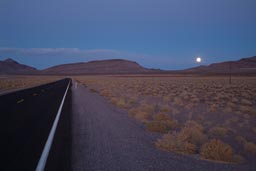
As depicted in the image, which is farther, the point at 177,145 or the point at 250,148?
the point at 250,148

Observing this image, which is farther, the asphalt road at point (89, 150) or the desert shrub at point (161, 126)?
the desert shrub at point (161, 126)

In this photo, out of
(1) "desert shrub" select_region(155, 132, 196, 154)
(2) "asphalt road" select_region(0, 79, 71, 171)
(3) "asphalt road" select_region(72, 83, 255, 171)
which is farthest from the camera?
(1) "desert shrub" select_region(155, 132, 196, 154)

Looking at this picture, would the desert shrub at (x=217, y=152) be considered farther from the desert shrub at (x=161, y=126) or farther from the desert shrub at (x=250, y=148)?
the desert shrub at (x=161, y=126)

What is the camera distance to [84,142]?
879 centimetres

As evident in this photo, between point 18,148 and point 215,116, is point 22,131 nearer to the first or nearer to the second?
point 18,148

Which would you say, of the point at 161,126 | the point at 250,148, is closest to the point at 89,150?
the point at 161,126

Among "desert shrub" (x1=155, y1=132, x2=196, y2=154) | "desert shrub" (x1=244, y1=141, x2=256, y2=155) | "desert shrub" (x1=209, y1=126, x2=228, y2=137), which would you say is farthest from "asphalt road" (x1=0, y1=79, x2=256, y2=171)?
"desert shrub" (x1=209, y1=126, x2=228, y2=137)

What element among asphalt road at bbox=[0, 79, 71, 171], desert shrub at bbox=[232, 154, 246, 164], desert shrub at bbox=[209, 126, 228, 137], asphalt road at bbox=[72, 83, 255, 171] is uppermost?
asphalt road at bbox=[0, 79, 71, 171]

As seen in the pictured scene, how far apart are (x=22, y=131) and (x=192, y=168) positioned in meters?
6.05

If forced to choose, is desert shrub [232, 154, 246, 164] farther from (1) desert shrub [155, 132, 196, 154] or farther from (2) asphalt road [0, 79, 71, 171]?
(2) asphalt road [0, 79, 71, 171]

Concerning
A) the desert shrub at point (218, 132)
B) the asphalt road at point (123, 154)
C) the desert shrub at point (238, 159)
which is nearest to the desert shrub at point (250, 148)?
the desert shrub at point (238, 159)

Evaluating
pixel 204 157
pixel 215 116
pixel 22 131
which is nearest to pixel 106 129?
pixel 22 131

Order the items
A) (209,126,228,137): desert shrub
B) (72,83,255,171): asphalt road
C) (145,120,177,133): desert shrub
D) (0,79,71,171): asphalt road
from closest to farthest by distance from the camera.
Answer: (0,79,71,171): asphalt road → (72,83,255,171): asphalt road → (209,126,228,137): desert shrub → (145,120,177,133): desert shrub

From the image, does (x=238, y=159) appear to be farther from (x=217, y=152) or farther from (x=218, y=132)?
(x=218, y=132)
